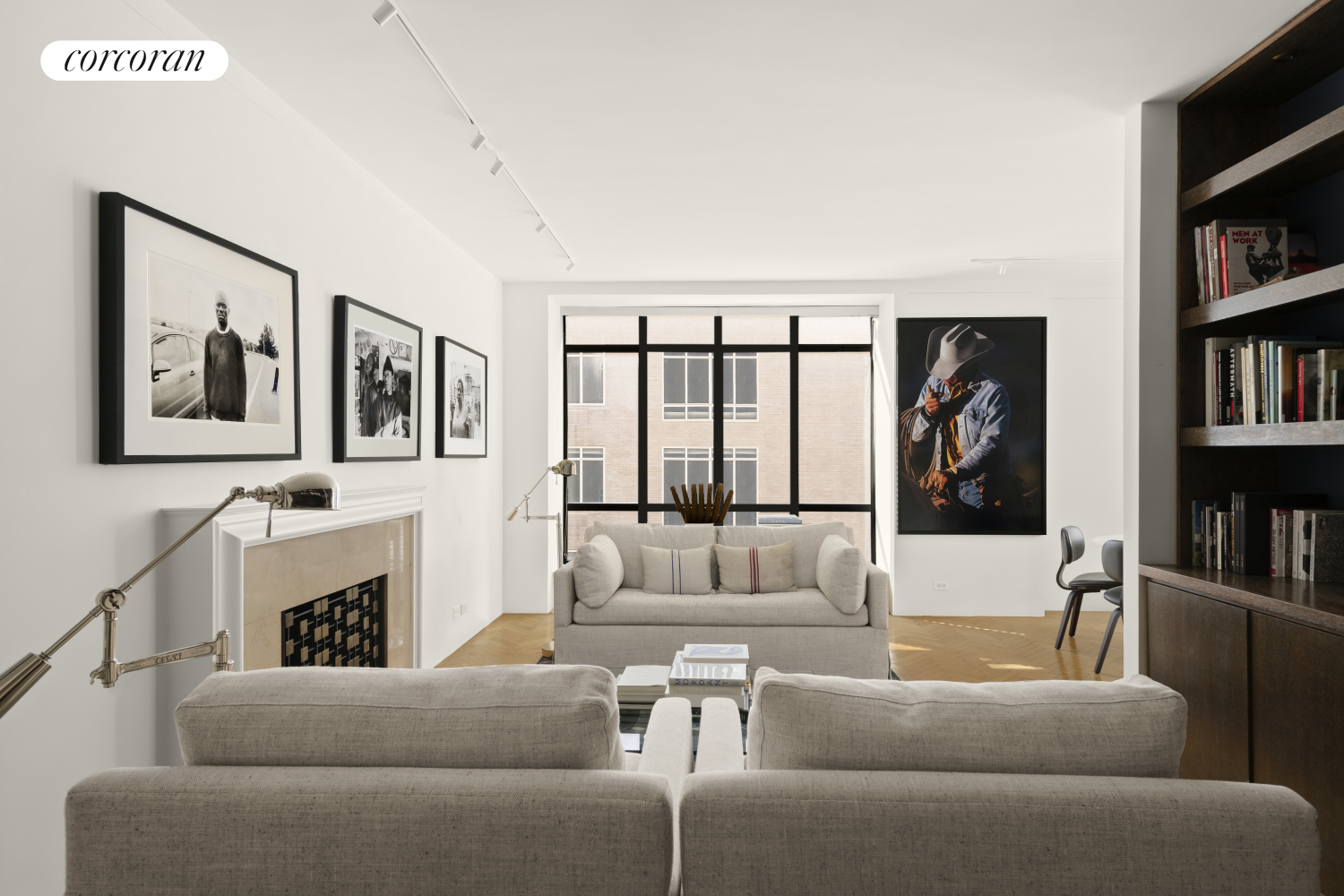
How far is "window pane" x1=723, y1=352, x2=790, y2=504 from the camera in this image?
7.20m

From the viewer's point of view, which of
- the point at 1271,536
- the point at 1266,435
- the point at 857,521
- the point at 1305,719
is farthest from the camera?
the point at 857,521

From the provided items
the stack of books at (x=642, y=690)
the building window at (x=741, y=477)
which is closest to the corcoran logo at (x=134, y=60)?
the stack of books at (x=642, y=690)

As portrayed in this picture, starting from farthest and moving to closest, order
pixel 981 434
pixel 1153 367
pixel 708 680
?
pixel 981 434, pixel 1153 367, pixel 708 680

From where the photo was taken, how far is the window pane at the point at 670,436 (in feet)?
23.7

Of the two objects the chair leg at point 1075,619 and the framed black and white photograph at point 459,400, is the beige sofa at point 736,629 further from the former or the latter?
→ the chair leg at point 1075,619

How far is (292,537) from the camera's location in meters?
2.97

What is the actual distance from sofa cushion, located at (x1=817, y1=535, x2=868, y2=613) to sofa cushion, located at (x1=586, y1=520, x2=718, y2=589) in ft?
2.68

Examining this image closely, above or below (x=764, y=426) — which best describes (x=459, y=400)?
above

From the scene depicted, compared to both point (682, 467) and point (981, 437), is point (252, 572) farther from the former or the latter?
point (981, 437)

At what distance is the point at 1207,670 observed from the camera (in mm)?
2660

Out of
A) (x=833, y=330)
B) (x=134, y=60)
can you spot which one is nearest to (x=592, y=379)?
(x=833, y=330)

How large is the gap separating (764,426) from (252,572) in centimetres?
511

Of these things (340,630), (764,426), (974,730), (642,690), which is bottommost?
(642,690)

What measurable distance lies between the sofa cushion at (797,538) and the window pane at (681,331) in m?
2.57
